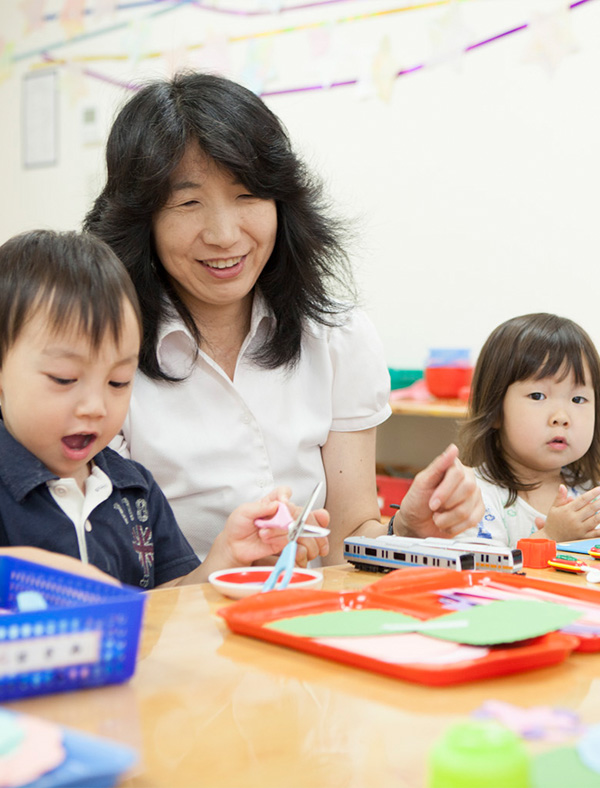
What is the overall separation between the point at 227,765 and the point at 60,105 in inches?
169

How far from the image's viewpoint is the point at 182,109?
1.36 metres

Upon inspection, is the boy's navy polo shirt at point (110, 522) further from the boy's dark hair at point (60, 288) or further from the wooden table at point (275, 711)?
the wooden table at point (275, 711)

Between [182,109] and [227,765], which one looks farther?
[182,109]

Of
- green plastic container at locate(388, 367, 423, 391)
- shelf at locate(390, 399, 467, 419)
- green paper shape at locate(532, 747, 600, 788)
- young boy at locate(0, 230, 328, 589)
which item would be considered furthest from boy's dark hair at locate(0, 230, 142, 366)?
green plastic container at locate(388, 367, 423, 391)

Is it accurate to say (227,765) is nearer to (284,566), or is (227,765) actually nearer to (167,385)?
(284,566)

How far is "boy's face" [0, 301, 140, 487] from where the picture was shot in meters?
0.93

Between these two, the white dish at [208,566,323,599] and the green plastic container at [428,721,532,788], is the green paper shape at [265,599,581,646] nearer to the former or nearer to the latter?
the white dish at [208,566,323,599]

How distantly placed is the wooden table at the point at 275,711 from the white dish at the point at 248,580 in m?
0.13

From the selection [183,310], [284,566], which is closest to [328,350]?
[183,310]

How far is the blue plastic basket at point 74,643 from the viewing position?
1.81 feet

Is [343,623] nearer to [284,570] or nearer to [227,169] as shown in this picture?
[284,570]

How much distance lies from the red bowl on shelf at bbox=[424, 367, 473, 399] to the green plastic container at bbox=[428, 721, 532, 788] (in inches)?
99.3

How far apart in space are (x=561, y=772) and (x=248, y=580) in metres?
0.50

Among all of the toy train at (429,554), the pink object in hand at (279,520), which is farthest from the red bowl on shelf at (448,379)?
the pink object in hand at (279,520)
